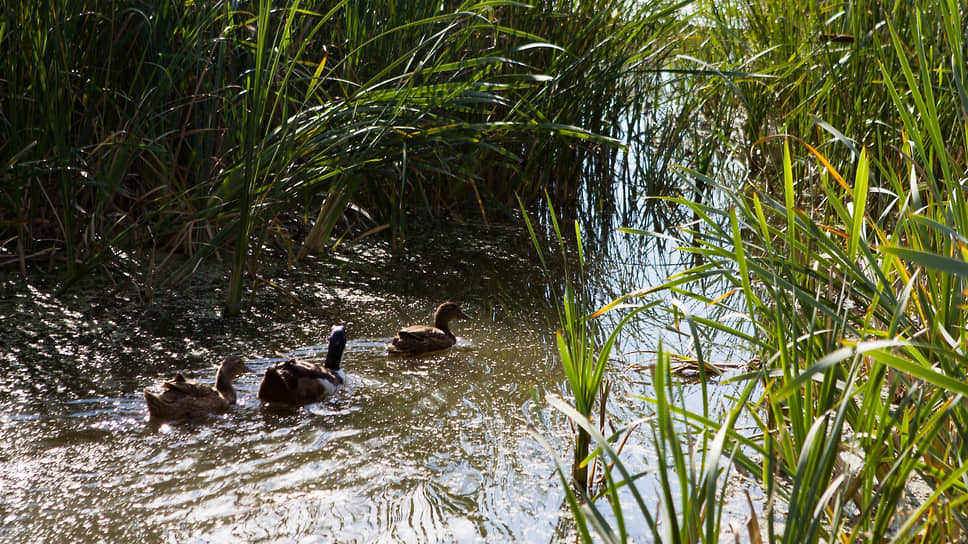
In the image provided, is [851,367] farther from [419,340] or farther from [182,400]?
[419,340]

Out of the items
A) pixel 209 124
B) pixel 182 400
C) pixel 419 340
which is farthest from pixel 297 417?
pixel 209 124

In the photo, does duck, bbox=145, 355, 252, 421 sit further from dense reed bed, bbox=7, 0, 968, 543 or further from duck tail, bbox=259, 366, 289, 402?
dense reed bed, bbox=7, 0, 968, 543

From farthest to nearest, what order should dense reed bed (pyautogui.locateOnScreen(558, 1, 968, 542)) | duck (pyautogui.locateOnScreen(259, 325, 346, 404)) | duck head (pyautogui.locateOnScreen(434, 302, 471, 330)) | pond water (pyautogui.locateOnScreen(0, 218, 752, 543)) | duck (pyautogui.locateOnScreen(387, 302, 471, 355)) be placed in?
duck head (pyautogui.locateOnScreen(434, 302, 471, 330))
duck (pyautogui.locateOnScreen(387, 302, 471, 355))
duck (pyautogui.locateOnScreen(259, 325, 346, 404))
pond water (pyautogui.locateOnScreen(0, 218, 752, 543))
dense reed bed (pyautogui.locateOnScreen(558, 1, 968, 542))

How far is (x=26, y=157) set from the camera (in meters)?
4.82

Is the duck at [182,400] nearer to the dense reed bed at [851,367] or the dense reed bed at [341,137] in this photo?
the dense reed bed at [341,137]

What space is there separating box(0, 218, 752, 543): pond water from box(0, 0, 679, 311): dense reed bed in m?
A: 0.32

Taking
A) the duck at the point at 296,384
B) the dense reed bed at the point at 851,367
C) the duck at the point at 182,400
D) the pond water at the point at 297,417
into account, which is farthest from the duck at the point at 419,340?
the dense reed bed at the point at 851,367

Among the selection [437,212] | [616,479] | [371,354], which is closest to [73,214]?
[371,354]

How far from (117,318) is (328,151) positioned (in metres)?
1.35

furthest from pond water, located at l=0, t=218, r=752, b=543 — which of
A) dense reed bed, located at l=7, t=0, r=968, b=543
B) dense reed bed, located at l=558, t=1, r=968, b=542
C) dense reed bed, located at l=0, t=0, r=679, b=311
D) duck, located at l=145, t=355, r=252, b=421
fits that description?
dense reed bed, located at l=558, t=1, r=968, b=542


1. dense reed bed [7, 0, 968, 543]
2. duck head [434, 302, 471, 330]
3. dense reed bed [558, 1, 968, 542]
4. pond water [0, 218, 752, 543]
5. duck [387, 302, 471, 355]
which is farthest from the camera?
duck head [434, 302, 471, 330]

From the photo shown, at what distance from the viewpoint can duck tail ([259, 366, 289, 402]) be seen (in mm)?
3904

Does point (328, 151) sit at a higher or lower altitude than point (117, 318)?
higher

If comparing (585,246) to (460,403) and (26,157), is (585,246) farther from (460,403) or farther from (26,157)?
(26,157)
